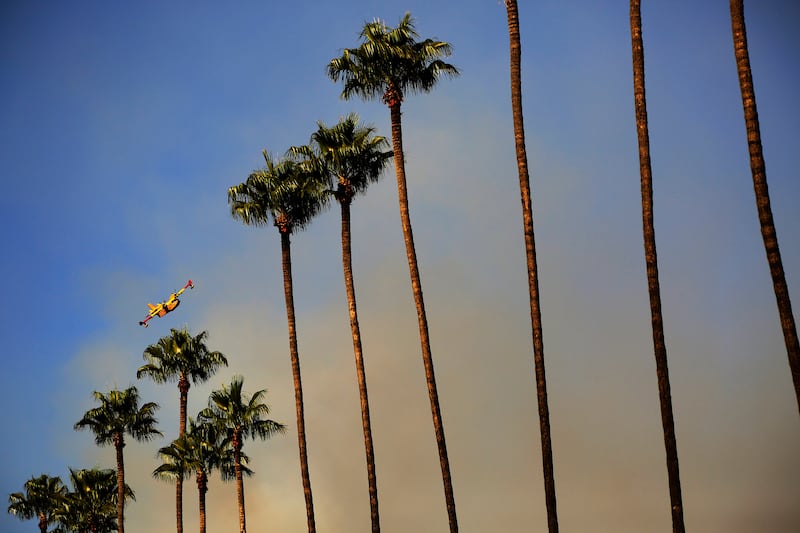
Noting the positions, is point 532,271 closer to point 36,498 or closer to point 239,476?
point 239,476

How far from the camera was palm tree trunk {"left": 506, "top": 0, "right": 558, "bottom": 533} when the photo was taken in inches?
1120

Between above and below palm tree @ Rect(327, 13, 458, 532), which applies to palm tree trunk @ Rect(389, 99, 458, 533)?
below

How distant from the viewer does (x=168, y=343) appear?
222ft

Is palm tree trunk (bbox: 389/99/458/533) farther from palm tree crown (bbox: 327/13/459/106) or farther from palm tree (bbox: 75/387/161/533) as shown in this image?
palm tree (bbox: 75/387/161/533)

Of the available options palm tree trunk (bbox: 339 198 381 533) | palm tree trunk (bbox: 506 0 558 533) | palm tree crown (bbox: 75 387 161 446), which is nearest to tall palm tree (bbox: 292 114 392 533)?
palm tree trunk (bbox: 339 198 381 533)

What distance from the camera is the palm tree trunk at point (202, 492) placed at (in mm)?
59694

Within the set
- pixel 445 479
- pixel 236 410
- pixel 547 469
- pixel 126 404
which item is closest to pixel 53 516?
pixel 126 404

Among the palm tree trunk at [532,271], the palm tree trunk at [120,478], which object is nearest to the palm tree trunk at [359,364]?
the palm tree trunk at [532,271]

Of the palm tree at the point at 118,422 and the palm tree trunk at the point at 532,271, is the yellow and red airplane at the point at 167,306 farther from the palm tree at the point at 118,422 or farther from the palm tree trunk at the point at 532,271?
the palm tree trunk at the point at 532,271

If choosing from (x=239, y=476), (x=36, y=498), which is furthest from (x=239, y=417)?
(x=36, y=498)

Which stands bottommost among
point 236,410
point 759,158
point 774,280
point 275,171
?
point 774,280

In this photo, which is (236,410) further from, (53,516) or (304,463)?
(53,516)

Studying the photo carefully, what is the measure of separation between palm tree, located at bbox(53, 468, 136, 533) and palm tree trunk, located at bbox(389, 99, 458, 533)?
145ft

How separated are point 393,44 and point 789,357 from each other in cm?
2471
